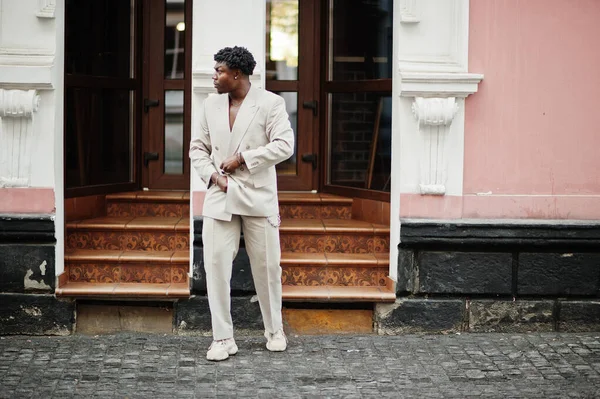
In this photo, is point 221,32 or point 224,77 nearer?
point 224,77

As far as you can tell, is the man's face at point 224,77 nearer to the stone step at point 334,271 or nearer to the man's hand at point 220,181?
the man's hand at point 220,181

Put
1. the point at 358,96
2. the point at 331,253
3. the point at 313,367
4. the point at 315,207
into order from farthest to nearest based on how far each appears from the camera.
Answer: the point at 315,207
the point at 358,96
the point at 331,253
the point at 313,367

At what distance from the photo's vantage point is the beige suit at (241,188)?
7.36 m

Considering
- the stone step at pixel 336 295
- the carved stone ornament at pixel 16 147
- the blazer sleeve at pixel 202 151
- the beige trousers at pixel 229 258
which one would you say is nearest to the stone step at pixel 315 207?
the stone step at pixel 336 295

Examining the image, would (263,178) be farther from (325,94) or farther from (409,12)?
(325,94)

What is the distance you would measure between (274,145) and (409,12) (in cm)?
169

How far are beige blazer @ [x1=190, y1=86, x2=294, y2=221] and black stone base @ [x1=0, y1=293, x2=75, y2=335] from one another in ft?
5.33

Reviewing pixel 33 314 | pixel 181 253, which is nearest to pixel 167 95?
pixel 181 253

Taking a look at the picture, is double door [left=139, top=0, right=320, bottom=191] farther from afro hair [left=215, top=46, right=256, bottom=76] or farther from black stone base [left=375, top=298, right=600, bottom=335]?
afro hair [left=215, top=46, right=256, bottom=76]

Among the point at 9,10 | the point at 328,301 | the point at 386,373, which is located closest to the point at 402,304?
the point at 328,301

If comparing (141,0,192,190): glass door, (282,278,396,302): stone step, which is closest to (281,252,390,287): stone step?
(282,278,396,302): stone step

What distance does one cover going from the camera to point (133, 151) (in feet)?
32.9

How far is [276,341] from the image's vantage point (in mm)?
7680

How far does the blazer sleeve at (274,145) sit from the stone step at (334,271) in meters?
1.39
